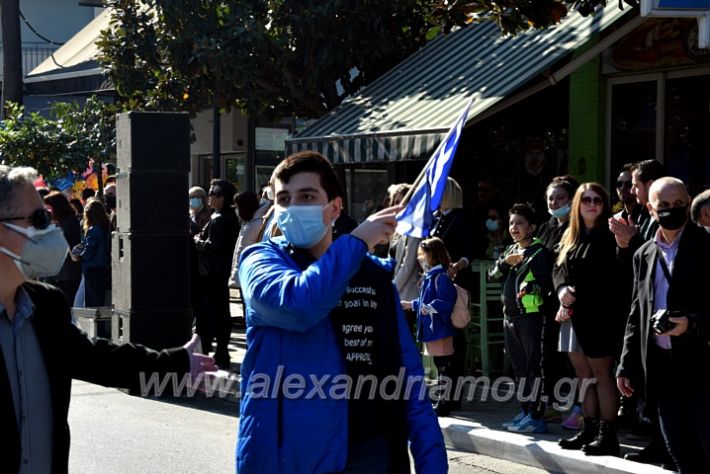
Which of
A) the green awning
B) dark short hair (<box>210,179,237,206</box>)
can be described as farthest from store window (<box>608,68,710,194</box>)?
dark short hair (<box>210,179,237,206</box>)

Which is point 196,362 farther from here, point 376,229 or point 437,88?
point 437,88

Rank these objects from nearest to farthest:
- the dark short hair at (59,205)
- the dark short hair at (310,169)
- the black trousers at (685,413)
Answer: the dark short hair at (310,169) < the black trousers at (685,413) < the dark short hair at (59,205)

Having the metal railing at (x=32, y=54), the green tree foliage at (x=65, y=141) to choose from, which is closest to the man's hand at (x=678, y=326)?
the green tree foliage at (x=65, y=141)

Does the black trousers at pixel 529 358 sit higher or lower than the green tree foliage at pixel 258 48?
lower

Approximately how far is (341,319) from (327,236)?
0.30 m

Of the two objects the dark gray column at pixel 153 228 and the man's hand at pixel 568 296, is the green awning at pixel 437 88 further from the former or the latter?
the man's hand at pixel 568 296

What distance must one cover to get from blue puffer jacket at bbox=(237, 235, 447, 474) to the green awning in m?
7.75

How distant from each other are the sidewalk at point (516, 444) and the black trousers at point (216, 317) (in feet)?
10.2

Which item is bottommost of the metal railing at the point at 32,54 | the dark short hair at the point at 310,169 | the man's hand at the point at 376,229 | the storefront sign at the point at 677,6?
the man's hand at the point at 376,229

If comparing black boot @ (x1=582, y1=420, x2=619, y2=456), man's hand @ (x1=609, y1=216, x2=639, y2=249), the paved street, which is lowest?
the paved street

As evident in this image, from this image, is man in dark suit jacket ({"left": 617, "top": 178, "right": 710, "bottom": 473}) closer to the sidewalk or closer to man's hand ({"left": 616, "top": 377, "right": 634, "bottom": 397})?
man's hand ({"left": 616, "top": 377, "right": 634, "bottom": 397})

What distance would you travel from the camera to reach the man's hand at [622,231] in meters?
7.55

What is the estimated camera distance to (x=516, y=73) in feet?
37.8

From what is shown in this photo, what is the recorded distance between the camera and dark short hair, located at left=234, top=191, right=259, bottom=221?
11.5 meters
